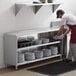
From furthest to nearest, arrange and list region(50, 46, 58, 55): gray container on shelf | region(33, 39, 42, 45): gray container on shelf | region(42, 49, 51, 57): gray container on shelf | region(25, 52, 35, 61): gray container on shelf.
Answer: region(50, 46, 58, 55): gray container on shelf → region(42, 49, 51, 57): gray container on shelf → region(33, 39, 42, 45): gray container on shelf → region(25, 52, 35, 61): gray container on shelf

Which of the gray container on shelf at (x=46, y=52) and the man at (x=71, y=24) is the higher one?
the man at (x=71, y=24)

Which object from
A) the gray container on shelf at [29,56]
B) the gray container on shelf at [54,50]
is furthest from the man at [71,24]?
the gray container on shelf at [29,56]

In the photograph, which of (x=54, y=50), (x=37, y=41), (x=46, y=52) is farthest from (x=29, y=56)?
(x=54, y=50)

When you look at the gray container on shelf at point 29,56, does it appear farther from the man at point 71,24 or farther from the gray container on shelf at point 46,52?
the man at point 71,24

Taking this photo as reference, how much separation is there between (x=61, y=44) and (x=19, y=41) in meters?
1.29

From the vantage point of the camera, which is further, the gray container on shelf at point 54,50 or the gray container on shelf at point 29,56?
the gray container on shelf at point 54,50

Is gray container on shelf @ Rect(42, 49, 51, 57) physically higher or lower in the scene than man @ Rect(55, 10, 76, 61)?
lower

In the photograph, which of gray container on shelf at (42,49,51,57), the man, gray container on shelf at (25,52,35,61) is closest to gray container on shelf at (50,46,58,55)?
gray container on shelf at (42,49,51,57)

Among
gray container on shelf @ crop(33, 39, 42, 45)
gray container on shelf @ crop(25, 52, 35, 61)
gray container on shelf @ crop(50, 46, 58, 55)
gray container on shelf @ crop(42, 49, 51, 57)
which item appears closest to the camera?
gray container on shelf @ crop(25, 52, 35, 61)

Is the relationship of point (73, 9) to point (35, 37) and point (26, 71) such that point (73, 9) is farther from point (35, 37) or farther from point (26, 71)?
point (26, 71)

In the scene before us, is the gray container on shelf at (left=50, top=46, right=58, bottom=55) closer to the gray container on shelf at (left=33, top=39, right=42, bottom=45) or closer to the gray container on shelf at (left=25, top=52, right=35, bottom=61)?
the gray container on shelf at (left=33, top=39, right=42, bottom=45)

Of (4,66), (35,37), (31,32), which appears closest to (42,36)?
(35,37)

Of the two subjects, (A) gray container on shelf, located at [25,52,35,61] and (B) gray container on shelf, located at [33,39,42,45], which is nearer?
(A) gray container on shelf, located at [25,52,35,61]

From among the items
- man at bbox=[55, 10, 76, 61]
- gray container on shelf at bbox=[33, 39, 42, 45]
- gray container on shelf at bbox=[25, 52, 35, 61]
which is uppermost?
man at bbox=[55, 10, 76, 61]
